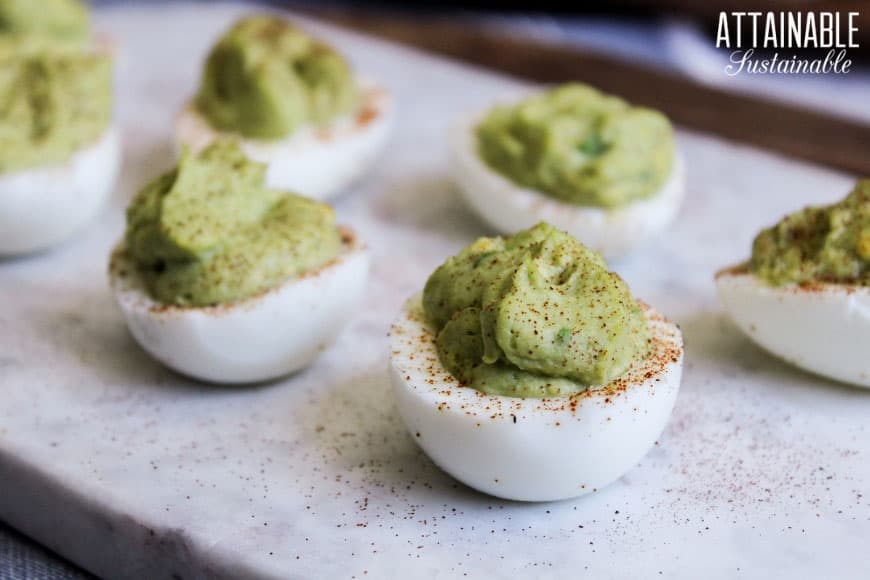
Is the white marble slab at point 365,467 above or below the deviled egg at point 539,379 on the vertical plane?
below

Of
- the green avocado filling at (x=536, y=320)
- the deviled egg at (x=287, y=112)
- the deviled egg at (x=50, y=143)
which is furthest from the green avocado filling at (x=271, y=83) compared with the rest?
the green avocado filling at (x=536, y=320)

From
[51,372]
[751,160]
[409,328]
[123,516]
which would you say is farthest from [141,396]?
[751,160]

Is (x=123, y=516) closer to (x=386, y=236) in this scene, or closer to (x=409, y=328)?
(x=409, y=328)

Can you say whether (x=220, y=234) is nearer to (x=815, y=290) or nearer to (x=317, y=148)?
(x=317, y=148)

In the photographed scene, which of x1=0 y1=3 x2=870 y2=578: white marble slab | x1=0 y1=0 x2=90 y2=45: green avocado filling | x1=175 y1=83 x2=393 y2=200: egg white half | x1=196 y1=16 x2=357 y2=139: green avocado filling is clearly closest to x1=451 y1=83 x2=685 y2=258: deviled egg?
x1=0 y1=3 x2=870 y2=578: white marble slab

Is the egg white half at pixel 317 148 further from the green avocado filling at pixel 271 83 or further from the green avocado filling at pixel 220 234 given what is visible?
the green avocado filling at pixel 220 234

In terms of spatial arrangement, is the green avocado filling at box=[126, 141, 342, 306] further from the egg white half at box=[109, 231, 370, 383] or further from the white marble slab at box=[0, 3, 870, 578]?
the white marble slab at box=[0, 3, 870, 578]
